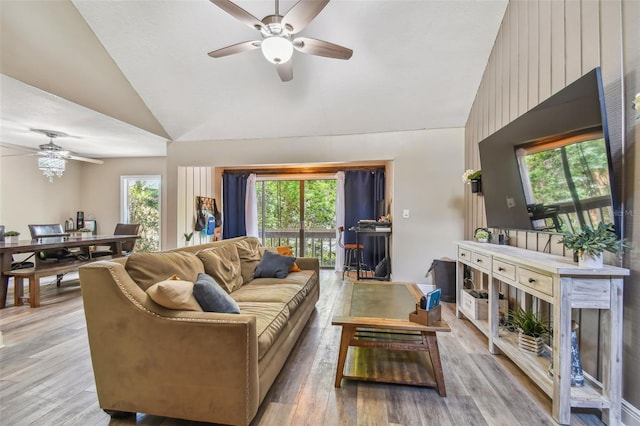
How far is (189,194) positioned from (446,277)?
4583mm

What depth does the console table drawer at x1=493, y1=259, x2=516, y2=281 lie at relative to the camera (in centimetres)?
202

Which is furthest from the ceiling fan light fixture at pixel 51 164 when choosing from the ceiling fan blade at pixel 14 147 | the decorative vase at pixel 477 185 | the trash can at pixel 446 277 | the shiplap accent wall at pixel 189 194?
the decorative vase at pixel 477 185

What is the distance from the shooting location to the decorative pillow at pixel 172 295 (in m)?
1.47

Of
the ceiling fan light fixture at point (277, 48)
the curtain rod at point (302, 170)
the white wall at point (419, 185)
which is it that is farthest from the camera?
the curtain rod at point (302, 170)

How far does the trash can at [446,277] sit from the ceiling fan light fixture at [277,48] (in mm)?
3051

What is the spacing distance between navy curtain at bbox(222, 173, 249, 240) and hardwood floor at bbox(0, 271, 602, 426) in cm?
368

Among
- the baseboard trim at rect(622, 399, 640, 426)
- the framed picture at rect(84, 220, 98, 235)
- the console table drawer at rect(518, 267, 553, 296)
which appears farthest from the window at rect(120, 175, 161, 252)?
the baseboard trim at rect(622, 399, 640, 426)

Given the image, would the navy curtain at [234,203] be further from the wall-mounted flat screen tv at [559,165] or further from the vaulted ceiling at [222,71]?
the wall-mounted flat screen tv at [559,165]

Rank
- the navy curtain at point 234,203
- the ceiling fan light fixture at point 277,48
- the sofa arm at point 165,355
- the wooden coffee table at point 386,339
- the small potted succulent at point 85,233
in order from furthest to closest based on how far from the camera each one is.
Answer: the navy curtain at point 234,203 < the small potted succulent at point 85,233 < the ceiling fan light fixture at point 277,48 < the wooden coffee table at point 386,339 < the sofa arm at point 165,355

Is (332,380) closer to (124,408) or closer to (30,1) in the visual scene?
(124,408)

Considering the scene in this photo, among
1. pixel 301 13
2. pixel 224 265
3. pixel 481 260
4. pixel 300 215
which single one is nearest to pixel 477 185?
pixel 481 260

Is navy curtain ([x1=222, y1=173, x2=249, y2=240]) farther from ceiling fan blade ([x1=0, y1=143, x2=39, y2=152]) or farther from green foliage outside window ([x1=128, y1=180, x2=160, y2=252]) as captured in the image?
ceiling fan blade ([x1=0, y1=143, x2=39, y2=152])

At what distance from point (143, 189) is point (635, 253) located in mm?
7752

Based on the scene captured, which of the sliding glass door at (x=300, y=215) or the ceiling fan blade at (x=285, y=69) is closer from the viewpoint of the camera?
the ceiling fan blade at (x=285, y=69)
